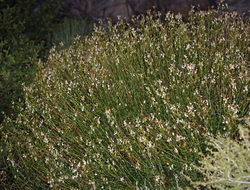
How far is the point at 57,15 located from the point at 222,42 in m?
5.34

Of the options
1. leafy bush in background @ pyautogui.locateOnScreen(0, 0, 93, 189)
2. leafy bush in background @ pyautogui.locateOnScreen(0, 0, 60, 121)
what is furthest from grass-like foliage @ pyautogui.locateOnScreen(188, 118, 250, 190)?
leafy bush in background @ pyautogui.locateOnScreen(0, 0, 60, 121)

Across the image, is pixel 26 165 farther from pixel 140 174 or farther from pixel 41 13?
pixel 41 13

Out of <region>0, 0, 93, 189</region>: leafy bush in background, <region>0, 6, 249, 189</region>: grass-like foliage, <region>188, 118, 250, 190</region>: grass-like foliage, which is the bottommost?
<region>188, 118, 250, 190</region>: grass-like foliage

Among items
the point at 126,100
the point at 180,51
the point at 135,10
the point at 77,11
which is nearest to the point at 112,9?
the point at 135,10

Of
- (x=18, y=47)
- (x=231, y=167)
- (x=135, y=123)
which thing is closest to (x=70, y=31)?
(x=18, y=47)

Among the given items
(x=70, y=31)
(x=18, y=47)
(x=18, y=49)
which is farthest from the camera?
(x=70, y=31)

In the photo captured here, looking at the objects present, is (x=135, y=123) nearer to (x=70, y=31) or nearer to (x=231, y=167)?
(x=231, y=167)

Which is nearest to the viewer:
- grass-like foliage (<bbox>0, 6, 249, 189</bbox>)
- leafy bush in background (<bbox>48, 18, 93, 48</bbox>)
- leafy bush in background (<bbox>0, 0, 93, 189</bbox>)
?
grass-like foliage (<bbox>0, 6, 249, 189</bbox>)

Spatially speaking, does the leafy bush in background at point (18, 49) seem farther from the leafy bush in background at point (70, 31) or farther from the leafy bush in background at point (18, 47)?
the leafy bush in background at point (70, 31)

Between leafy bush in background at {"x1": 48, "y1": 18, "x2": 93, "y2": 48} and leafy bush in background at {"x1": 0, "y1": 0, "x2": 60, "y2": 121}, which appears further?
leafy bush in background at {"x1": 48, "y1": 18, "x2": 93, "y2": 48}

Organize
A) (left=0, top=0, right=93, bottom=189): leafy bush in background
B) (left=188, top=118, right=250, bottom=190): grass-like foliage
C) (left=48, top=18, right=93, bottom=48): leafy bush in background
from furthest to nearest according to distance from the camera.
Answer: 1. (left=48, top=18, right=93, bottom=48): leafy bush in background
2. (left=0, top=0, right=93, bottom=189): leafy bush in background
3. (left=188, top=118, right=250, bottom=190): grass-like foliage

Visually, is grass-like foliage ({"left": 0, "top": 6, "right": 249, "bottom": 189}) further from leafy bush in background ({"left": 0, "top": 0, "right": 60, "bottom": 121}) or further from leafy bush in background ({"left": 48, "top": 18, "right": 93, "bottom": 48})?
leafy bush in background ({"left": 48, "top": 18, "right": 93, "bottom": 48})

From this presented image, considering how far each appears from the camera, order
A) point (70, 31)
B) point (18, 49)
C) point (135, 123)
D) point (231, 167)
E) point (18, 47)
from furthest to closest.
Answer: point (70, 31), point (18, 47), point (18, 49), point (135, 123), point (231, 167)

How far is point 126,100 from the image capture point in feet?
10.4
